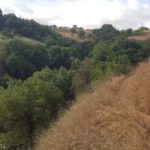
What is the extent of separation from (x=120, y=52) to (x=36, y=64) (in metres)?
29.8

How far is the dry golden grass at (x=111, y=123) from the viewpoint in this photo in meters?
14.6

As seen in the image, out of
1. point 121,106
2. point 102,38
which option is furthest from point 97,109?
point 102,38

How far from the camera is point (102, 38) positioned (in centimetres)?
10394

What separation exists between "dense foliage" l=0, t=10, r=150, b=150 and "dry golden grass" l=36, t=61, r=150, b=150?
26.5 feet

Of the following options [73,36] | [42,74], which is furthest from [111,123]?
[73,36]

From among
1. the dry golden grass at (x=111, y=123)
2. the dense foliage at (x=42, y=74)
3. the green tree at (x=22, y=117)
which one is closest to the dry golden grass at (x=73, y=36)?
the dense foliage at (x=42, y=74)

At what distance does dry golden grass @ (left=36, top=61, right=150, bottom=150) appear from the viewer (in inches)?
573

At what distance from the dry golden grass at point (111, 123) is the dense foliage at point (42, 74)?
8.09 meters

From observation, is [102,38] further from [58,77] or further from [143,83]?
[143,83]

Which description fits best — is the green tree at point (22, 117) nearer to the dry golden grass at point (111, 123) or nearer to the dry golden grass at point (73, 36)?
the dry golden grass at point (111, 123)

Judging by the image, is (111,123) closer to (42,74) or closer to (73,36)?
(42,74)

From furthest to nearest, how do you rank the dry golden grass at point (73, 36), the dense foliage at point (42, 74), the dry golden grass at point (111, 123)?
1. the dry golden grass at point (73, 36)
2. the dense foliage at point (42, 74)
3. the dry golden grass at point (111, 123)

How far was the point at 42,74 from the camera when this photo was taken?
55.1 m

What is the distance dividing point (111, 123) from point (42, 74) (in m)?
38.6
